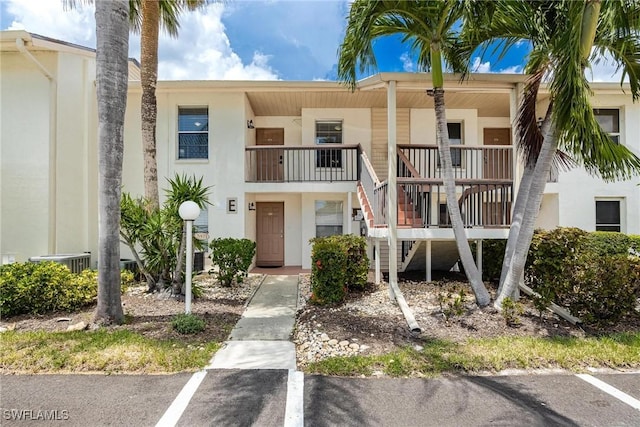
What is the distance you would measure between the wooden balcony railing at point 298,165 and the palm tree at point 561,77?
5.32 metres

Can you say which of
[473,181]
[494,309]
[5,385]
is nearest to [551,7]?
[473,181]

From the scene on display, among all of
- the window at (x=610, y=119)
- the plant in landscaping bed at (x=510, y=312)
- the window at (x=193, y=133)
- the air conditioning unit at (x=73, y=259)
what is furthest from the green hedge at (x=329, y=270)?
the window at (x=610, y=119)

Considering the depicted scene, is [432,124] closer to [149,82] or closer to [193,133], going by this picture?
[193,133]

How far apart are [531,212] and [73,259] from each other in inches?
422

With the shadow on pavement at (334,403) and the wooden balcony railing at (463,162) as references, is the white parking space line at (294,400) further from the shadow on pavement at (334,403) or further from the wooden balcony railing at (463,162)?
the wooden balcony railing at (463,162)

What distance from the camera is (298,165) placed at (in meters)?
11.3

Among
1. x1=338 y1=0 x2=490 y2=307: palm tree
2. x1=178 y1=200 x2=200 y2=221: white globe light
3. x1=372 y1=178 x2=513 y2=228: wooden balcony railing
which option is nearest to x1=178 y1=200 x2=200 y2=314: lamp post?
x1=178 y1=200 x2=200 y2=221: white globe light

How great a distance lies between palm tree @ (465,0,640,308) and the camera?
15.6 feet

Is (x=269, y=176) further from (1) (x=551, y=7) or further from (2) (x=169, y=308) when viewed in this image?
(1) (x=551, y=7)

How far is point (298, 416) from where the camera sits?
330 centimetres

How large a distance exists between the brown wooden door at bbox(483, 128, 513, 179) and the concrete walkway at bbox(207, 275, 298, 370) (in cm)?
686

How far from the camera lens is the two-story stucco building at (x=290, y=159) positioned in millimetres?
7855

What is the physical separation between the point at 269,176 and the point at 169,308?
6.08 metres

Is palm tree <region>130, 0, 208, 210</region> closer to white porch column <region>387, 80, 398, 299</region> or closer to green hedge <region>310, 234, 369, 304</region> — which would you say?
green hedge <region>310, 234, 369, 304</region>
